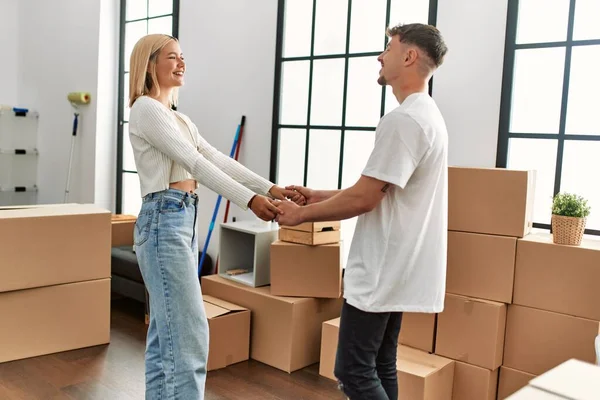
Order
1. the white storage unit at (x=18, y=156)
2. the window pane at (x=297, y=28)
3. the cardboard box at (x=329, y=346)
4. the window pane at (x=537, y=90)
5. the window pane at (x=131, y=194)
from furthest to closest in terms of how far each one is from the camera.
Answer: the white storage unit at (x=18, y=156)
the window pane at (x=131, y=194)
the window pane at (x=297, y=28)
the cardboard box at (x=329, y=346)
the window pane at (x=537, y=90)

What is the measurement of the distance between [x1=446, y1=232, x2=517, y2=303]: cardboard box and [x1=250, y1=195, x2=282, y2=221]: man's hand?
878 mm

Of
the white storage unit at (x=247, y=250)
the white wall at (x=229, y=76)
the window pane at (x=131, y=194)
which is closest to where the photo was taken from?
the white storage unit at (x=247, y=250)

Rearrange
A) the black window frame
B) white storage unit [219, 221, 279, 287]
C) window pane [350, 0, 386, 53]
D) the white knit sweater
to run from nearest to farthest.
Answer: the white knit sweater, white storage unit [219, 221, 279, 287], window pane [350, 0, 386, 53], the black window frame

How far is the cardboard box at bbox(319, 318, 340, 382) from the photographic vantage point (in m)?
2.83

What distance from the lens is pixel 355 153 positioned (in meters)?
3.48

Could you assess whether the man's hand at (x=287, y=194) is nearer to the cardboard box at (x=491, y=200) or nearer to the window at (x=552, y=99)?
the cardboard box at (x=491, y=200)

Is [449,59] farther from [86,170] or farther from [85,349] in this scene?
[86,170]

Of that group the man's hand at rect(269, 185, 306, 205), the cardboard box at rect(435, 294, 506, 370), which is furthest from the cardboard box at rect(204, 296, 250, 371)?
the cardboard box at rect(435, 294, 506, 370)

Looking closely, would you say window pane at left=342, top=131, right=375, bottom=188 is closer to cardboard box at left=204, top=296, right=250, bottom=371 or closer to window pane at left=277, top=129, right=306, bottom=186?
window pane at left=277, top=129, right=306, bottom=186

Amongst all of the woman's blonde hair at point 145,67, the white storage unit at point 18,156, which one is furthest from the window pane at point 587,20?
the white storage unit at point 18,156

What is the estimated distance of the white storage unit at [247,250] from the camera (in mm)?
3207

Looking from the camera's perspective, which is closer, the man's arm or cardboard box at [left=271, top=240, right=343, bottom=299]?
the man's arm

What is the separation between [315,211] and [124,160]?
3748mm

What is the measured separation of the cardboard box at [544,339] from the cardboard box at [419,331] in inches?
12.4
